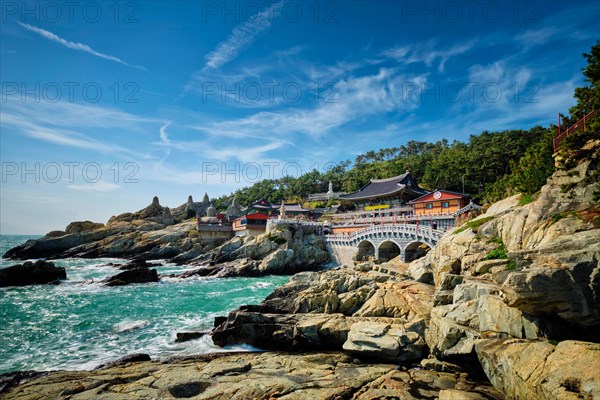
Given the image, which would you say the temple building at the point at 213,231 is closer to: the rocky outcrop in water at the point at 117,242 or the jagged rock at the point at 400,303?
the rocky outcrop in water at the point at 117,242

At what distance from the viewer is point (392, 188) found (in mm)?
53906

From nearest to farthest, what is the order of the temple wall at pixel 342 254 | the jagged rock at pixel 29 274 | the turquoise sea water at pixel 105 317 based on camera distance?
1. the turquoise sea water at pixel 105 317
2. the jagged rock at pixel 29 274
3. the temple wall at pixel 342 254

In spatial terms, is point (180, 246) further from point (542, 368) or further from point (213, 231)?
point (542, 368)

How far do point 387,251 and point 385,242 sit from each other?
2.44 metres

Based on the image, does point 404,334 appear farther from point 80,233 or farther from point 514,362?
point 80,233

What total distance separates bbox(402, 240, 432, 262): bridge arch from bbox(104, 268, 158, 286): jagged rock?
106ft

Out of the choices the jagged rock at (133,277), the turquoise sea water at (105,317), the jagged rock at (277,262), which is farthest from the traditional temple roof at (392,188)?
the jagged rock at (133,277)

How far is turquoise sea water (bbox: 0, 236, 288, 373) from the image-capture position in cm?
1641

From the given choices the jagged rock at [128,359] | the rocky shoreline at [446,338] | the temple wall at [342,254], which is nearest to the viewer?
the rocky shoreline at [446,338]

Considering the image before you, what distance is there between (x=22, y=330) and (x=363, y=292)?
24.1 meters

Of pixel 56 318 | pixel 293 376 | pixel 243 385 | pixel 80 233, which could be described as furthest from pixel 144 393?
pixel 80 233

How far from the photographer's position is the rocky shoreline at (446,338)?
9531 millimetres

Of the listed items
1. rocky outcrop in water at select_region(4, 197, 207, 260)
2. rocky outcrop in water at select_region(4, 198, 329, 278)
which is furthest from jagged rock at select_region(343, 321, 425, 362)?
rocky outcrop in water at select_region(4, 197, 207, 260)

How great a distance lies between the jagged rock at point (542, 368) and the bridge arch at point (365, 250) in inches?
1277
